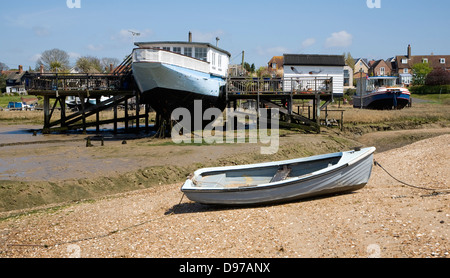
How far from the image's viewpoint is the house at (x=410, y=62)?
92.4 metres

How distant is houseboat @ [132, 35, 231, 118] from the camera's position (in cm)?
2461

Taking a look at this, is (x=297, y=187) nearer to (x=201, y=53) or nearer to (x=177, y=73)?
(x=177, y=73)

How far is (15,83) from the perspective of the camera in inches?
4055

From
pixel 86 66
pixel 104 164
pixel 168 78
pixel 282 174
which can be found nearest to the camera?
pixel 282 174

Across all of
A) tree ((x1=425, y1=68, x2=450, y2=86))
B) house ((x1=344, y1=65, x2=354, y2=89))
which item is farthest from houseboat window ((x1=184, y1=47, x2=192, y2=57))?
house ((x1=344, y1=65, x2=354, y2=89))

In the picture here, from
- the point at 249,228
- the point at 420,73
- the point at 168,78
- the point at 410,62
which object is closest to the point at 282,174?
the point at 249,228

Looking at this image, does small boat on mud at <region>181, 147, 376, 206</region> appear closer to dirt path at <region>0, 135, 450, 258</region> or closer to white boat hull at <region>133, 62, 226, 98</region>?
dirt path at <region>0, 135, 450, 258</region>

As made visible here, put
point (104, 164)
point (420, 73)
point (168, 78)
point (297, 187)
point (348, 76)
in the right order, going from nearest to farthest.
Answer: point (297, 187) < point (104, 164) < point (168, 78) < point (420, 73) < point (348, 76)

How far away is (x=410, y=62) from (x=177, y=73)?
8299cm

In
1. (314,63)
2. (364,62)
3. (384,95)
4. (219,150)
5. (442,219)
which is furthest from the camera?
(364,62)

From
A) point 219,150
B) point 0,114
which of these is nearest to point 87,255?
point 219,150

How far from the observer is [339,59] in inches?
1518
